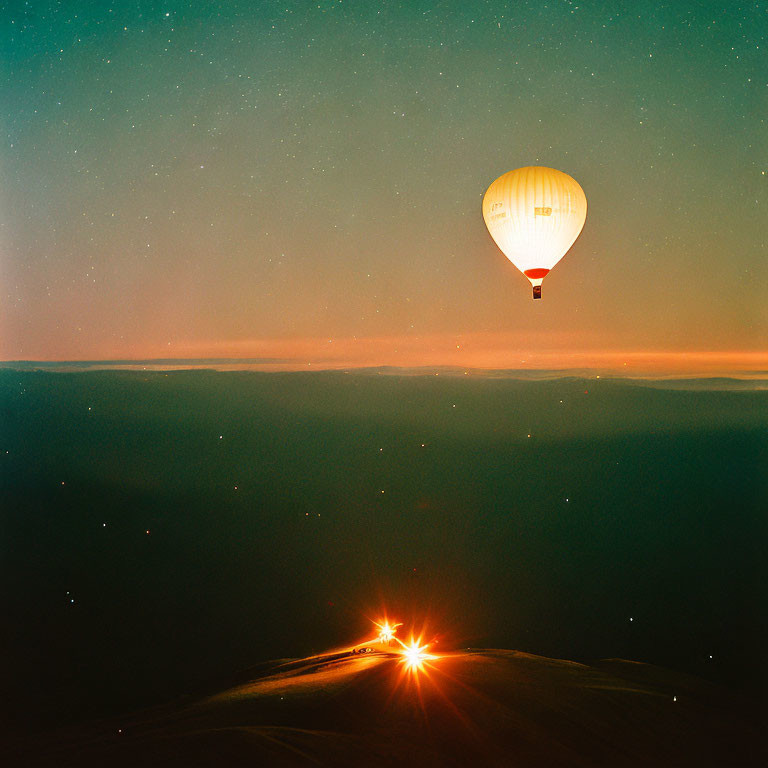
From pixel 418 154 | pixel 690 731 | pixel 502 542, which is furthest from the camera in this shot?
pixel 502 542

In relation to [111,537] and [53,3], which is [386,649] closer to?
[111,537]

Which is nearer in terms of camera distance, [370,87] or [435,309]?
[370,87]

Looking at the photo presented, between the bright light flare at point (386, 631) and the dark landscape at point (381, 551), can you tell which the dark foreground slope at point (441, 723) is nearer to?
the dark landscape at point (381, 551)

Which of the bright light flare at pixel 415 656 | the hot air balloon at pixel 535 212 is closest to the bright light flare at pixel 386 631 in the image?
the bright light flare at pixel 415 656

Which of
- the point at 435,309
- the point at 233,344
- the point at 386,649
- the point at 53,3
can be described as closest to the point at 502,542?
the point at 386,649

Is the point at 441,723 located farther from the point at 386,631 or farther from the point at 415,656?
the point at 386,631

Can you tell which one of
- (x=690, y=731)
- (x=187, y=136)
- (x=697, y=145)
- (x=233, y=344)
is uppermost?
(x=187, y=136)

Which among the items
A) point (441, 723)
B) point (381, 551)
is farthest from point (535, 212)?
point (441, 723)
